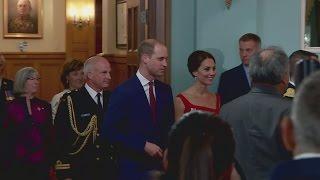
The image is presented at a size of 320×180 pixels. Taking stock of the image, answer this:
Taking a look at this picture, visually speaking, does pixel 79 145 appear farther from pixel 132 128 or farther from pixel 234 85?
pixel 234 85

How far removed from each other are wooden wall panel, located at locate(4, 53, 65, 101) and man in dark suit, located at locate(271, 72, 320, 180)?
12297 millimetres

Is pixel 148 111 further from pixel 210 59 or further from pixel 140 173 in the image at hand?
pixel 210 59

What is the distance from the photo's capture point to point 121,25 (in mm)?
11562

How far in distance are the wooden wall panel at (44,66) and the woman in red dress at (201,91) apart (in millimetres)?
9211

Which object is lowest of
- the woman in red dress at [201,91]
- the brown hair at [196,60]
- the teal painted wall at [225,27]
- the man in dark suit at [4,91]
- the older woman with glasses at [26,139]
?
the older woman with glasses at [26,139]

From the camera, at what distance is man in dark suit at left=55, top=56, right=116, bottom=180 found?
186 inches

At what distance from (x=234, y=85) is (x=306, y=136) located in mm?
3717

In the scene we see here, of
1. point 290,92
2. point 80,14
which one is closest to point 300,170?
Answer: point 290,92

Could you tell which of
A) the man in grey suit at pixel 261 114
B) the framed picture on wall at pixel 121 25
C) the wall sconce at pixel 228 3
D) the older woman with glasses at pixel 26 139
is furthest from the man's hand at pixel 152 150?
the framed picture on wall at pixel 121 25

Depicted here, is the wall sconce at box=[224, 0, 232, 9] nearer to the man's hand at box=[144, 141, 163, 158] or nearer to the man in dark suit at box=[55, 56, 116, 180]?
the man in dark suit at box=[55, 56, 116, 180]

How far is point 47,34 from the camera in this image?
14258 millimetres

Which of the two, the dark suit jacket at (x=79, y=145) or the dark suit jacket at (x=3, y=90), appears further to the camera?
the dark suit jacket at (x=3, y=90)

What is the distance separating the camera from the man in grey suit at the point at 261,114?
9.86 feet

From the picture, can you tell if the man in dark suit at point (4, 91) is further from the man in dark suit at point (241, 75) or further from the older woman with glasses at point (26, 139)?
the man in dark suit at point (241, 75)
